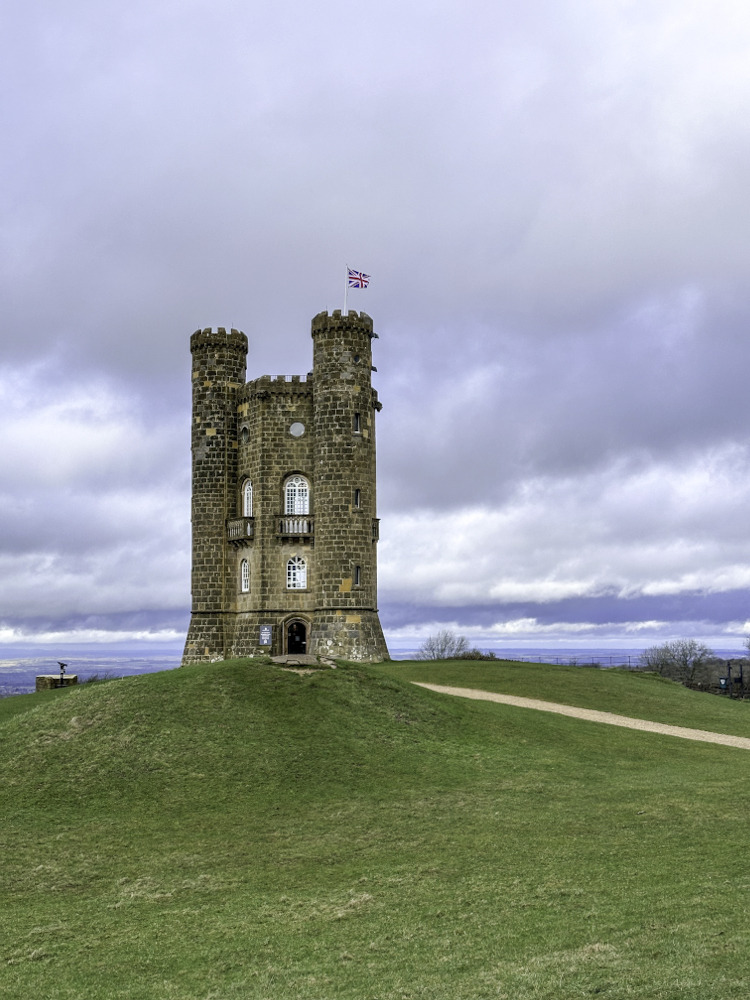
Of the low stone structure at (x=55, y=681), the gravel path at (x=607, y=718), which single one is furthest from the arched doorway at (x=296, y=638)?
the gravel path at (x=607, y=718)

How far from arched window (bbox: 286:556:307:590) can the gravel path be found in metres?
15.3

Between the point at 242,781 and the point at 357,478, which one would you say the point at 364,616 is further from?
the point at 242,781

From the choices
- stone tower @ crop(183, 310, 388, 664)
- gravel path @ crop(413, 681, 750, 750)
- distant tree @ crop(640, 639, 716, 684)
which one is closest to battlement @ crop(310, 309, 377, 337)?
stone tower @ crop(183, 310, 388, 664)

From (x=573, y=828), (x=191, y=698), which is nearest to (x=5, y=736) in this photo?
(x=191, y=698)

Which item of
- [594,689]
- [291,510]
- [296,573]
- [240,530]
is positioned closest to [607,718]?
[594,689]

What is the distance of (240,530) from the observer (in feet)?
199

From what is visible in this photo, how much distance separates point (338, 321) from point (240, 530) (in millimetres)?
14328

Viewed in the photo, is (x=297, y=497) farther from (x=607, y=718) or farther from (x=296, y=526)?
(x=607, y=718)

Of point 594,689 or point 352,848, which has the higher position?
point 594,689

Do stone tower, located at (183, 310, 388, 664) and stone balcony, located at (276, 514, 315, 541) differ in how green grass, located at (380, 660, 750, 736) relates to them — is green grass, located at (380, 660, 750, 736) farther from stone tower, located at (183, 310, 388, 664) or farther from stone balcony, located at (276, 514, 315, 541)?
stone balcony, located at (276, 514, 315, 541)

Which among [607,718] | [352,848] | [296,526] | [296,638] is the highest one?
[296,526]

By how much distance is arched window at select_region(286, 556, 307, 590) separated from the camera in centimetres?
5950

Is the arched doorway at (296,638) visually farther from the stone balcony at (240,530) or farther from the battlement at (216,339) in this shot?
the battlement at (216,339)

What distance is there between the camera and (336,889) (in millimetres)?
A: 17484
